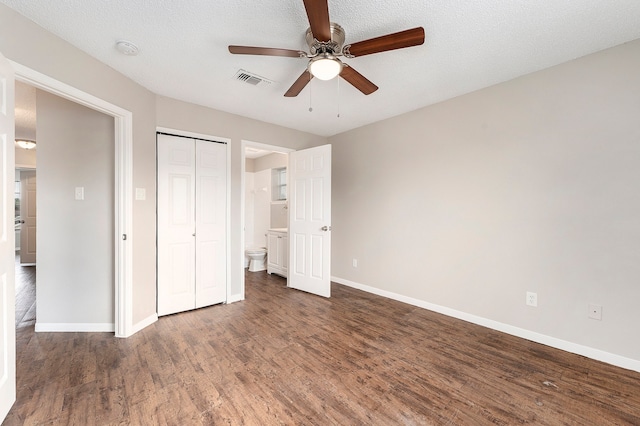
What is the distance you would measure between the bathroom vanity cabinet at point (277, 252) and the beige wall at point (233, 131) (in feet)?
3.63

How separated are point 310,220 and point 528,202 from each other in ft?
8.19

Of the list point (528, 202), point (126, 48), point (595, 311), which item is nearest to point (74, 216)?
point (126, 48)

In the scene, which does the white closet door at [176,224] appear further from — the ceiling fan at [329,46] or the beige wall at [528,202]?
the beige wall at [528,202]

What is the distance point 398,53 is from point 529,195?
5.78 feet

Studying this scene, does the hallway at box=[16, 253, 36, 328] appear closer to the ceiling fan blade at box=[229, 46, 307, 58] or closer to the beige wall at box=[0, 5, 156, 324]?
the beige wall at box=[0, 5, 156, 324]

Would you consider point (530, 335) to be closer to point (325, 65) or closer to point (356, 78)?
point (356, 78)

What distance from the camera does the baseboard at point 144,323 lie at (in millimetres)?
2627

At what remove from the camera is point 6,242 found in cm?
156

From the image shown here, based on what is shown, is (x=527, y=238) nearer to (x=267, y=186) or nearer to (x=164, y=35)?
(x=164, y=35)

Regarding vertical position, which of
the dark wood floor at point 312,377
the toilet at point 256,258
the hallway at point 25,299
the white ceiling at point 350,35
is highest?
the white ceiling at point 350,35

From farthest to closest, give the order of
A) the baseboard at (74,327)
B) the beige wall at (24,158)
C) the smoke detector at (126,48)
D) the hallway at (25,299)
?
the beige wall at (24,158) < the hallway at (25,299) < the baseboard at (74,327) < the smoke detector at (126,48)

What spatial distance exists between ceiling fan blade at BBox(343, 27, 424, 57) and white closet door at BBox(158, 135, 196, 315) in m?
2.29

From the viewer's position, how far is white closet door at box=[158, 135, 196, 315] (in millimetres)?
3008

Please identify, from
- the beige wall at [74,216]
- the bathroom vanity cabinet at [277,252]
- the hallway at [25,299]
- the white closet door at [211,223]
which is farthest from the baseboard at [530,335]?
the hallway at [25,299]
